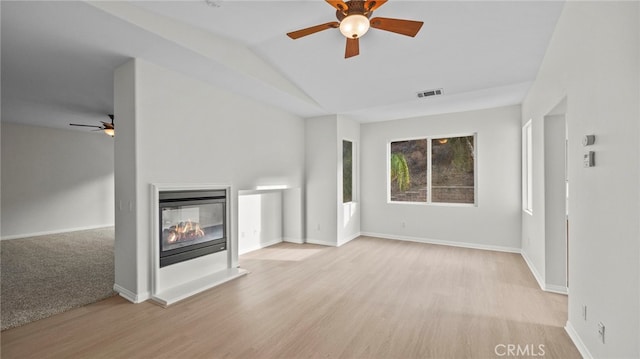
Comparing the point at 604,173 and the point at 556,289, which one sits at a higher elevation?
the point at 604,173

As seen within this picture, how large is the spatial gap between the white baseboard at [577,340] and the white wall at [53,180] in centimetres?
948

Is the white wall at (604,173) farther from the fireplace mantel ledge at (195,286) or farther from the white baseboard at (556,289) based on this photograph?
the fireplace mantel ledge at (195,286)

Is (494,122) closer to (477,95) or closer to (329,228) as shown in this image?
(477,95)

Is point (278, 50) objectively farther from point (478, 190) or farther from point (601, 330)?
point (478, 190)

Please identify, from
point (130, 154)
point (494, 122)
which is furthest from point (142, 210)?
point (494, 122)

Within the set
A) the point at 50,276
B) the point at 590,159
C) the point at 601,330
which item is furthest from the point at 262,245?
the point at 590,159

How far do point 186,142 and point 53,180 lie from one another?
5790mm

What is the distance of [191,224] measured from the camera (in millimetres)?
3580

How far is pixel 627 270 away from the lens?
1.50m

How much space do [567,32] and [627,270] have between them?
1986 mm

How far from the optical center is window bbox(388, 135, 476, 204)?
546 centimetres

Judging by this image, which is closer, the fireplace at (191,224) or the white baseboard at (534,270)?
the fireplace at (191,224)


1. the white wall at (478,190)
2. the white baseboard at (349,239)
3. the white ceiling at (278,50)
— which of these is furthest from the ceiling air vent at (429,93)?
the white baseboard at (349,239)

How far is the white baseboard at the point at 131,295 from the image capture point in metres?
2.97
